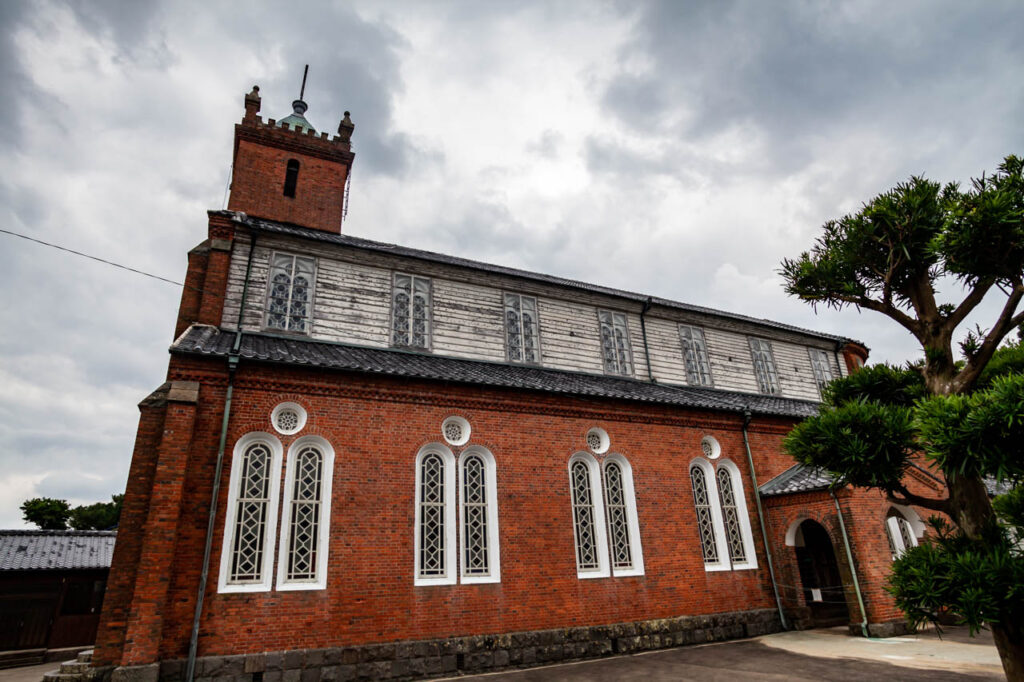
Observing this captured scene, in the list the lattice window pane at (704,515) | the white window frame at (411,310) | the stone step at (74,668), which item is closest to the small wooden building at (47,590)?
the stone step at (74,668)

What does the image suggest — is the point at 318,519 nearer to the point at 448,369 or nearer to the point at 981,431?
the point at 448,369

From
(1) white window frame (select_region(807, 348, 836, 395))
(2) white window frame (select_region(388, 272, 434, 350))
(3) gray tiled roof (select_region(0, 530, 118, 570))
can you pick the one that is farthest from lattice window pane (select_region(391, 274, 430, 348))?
(1) white window frame (select_region(807, 348, 836, 395))

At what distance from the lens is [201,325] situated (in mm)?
12039

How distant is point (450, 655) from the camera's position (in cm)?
1030

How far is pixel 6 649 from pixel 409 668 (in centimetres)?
1526

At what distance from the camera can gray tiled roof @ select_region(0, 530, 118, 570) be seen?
1756 cm

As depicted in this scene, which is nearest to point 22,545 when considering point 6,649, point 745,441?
point 6,649

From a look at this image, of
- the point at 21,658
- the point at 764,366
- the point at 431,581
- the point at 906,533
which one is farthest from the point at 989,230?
the point at 21,658

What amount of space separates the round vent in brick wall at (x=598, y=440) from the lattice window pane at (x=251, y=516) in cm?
724

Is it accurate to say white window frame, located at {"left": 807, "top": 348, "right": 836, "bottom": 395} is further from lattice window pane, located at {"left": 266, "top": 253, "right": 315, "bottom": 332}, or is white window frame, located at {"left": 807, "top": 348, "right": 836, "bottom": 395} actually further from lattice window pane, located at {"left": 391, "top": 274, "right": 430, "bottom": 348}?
lattice window pane, located at {"left": 266, "top": 253, "right": 315, "bottom": 332}

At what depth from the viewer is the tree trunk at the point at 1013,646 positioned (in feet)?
17.8

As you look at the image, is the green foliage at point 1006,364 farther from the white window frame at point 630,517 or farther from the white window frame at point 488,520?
the white window frame at point 488,520

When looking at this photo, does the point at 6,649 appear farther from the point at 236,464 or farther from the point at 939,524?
the point at 939,524

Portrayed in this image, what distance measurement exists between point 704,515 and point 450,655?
760cm
